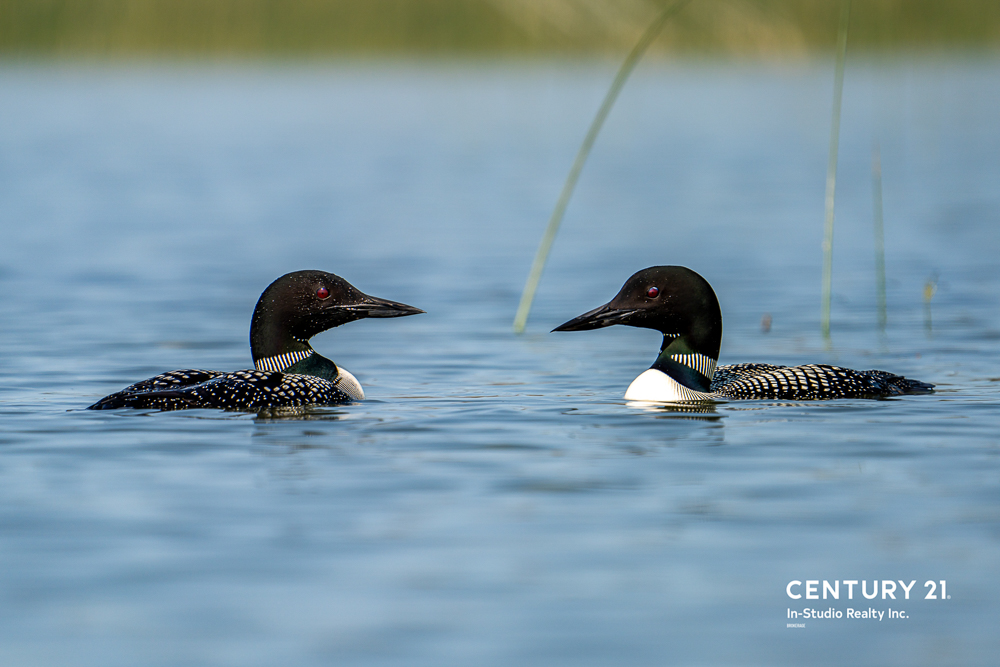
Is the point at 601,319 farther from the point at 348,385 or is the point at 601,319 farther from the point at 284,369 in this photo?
the point at 284,369

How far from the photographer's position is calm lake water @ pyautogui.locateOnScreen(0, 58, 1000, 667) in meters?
4.16

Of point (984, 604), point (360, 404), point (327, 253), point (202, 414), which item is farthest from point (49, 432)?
point (327, 253)

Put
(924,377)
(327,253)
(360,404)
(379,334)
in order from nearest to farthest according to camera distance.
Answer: (360,404), (924,377), (379,334), (327,253)

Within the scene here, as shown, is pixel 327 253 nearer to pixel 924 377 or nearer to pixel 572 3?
pixel 924 377

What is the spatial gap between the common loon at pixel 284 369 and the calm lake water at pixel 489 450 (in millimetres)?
114

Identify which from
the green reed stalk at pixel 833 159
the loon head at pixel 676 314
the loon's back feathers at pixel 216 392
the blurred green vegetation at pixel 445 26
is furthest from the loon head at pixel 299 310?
the blurred green vegetation at pixel 445 26

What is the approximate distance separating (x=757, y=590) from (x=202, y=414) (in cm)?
330

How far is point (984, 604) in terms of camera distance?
14.0 feet


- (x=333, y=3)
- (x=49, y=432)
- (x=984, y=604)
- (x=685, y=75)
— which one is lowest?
(x=984, y=604)

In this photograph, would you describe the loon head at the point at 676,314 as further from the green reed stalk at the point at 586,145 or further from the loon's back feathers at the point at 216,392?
the loon's back feathers at the point at 216,392

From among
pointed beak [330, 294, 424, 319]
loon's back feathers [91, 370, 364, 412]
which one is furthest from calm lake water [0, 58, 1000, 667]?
pointed beak [330, 294, 424, 319]

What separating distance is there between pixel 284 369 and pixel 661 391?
176 cm

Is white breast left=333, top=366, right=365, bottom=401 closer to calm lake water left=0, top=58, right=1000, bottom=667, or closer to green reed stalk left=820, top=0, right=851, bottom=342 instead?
calm lake water left=0, top=58, right=1000, bottom=667

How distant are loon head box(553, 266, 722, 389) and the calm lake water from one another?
0.36m
